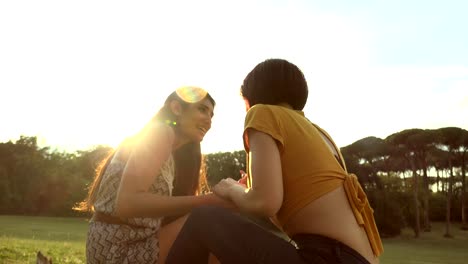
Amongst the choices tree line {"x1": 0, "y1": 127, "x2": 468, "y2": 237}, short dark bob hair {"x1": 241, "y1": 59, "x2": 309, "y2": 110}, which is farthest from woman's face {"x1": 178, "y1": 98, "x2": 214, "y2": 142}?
tree line {"x1": 0, "y1": 127, "x2": 468, "y2": 237}

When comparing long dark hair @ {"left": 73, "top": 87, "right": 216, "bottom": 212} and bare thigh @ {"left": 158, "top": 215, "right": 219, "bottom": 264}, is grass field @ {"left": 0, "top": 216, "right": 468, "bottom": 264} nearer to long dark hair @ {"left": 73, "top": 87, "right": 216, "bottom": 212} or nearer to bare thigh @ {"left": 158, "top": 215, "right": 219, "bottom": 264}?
long dark hair @ {"left": 73, "top": 87, "right": 216, "bottom": 212}

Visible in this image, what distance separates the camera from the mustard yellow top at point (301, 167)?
2.74 m

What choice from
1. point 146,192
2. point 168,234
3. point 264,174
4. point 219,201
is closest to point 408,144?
point 168,234

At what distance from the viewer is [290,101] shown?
315cm

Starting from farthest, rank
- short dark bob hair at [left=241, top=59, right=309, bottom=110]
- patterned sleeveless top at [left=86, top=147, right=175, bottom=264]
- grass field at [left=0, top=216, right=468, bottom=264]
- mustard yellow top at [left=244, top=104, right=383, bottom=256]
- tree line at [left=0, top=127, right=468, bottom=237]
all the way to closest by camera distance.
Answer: tree line at [left=0, top=127, right=468, bottom=237], grass field at [left=0, top=216, right=468, bottom=264], patterned sleeveless top at [left=86, top=147, right=175, bottom=264], short dark bob hair at [left=241, top=59, right=309, bottom=110], mustard yellow top at [left=244, top=104, right=383, bottom=256]

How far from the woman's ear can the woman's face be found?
0.10ft

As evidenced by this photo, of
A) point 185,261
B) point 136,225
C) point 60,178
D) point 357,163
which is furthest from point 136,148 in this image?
point 60,178

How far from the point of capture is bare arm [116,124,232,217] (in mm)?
3305

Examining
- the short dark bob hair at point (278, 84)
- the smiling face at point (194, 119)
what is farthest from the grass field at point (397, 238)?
the short dark bob hair at point (278, 84)

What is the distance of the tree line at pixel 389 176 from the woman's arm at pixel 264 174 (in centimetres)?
4448

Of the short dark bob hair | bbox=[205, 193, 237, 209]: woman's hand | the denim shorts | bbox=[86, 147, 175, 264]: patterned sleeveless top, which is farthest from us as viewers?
bbox=[86, 147, 175, 264]: patterned sleeveless top

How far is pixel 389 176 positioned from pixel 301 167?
5191 cm

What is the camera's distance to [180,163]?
4254mm

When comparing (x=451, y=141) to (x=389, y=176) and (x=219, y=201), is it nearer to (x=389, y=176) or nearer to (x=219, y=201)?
(x=389, y=176)
